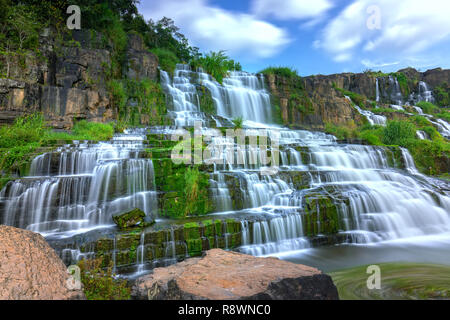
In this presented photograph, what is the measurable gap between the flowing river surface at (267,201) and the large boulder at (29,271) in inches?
78.3

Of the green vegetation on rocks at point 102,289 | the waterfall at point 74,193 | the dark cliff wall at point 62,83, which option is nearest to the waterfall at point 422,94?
the dark cliff wall at point 62,83

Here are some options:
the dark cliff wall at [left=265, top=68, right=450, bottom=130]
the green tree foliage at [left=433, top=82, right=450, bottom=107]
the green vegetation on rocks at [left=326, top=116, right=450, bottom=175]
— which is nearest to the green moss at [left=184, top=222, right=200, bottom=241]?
the green vegetation on rocks at [left=326, top=116, right=450, bottom=175]

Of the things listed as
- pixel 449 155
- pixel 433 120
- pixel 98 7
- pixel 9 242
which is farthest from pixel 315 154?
pixel 433 120

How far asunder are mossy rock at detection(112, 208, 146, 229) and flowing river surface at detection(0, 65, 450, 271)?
10.8 inches

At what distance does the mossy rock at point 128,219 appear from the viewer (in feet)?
14.8

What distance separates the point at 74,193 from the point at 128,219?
1594 mm

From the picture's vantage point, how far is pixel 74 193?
5191mm

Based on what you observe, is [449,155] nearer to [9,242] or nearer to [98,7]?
[9,242]

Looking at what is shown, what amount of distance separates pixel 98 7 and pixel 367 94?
2570 centimetres

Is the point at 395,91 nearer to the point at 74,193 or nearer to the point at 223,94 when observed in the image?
the point at 223,94

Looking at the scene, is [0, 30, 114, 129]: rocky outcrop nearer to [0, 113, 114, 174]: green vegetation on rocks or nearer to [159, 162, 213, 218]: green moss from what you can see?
[0, 113, 114, 174]: green vegetation on rocks

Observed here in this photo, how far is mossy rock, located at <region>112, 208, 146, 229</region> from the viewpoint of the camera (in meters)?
4.51

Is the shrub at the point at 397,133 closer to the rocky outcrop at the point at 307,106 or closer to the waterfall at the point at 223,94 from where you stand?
the rocky outcrop at the point at 307,106
